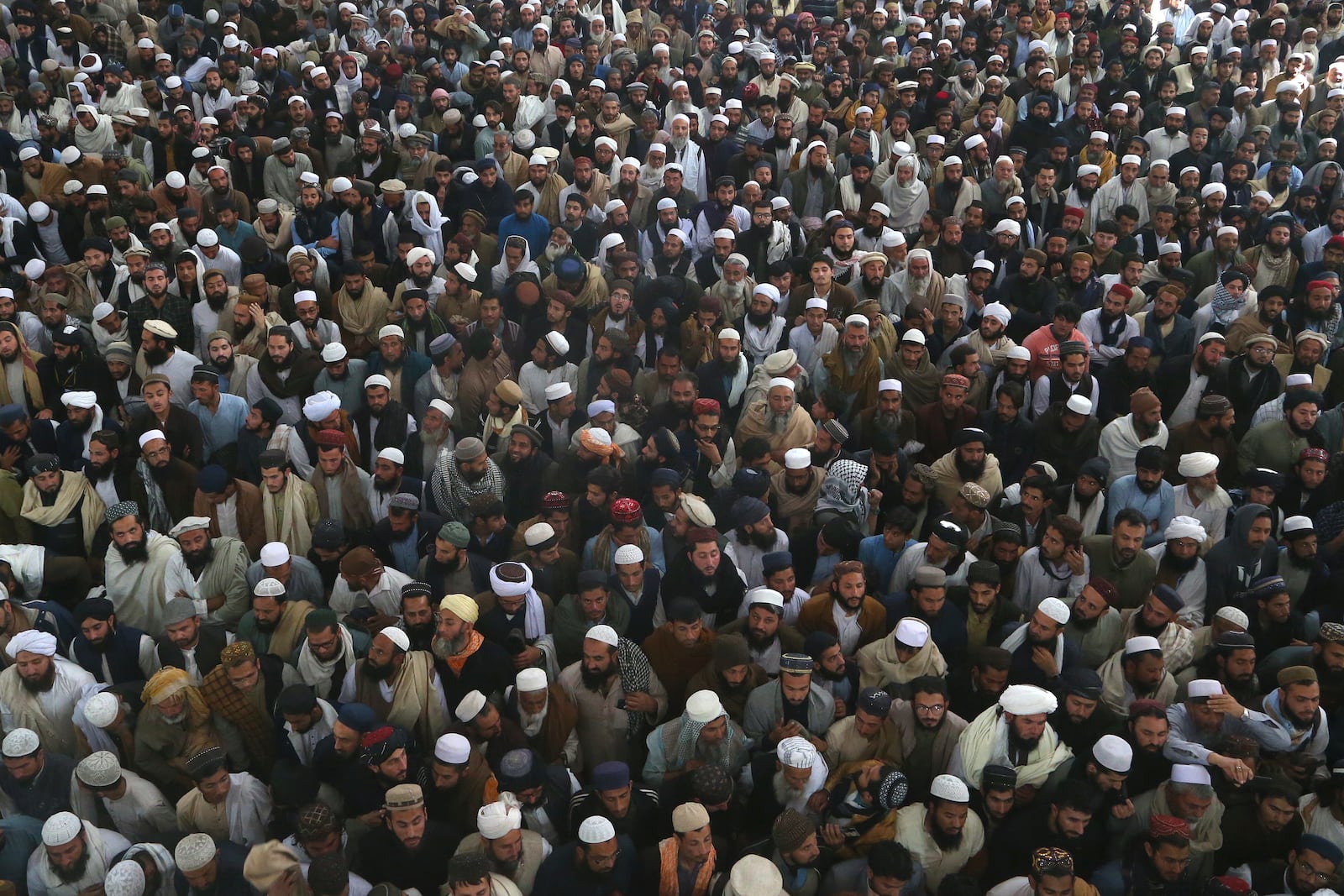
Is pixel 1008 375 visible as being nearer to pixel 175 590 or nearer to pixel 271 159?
pixel 175 590

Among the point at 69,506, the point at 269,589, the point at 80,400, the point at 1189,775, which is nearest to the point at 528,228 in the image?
the point at 80,400

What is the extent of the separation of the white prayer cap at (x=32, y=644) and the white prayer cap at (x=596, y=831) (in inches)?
110

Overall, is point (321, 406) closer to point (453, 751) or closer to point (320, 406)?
point (320, 406)

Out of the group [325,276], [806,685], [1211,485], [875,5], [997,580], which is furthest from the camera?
[875,5]

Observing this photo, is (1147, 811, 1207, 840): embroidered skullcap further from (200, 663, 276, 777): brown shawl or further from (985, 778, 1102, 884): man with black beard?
(200, 663, 276, 777): brown shawl

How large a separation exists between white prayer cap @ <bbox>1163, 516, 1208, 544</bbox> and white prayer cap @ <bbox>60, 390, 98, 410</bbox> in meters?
6.57

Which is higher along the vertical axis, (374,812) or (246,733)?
(374,812)

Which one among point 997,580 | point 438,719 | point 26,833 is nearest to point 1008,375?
point 997,580

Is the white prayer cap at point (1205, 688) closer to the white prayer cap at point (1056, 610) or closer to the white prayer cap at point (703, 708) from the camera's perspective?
the white prayer cap at point (1056, 610)

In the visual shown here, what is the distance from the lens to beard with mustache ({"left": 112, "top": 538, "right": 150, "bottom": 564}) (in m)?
5.84

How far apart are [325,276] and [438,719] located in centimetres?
472

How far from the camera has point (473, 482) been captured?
6473 mm

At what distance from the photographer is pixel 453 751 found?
4.59 m

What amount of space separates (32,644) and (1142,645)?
524cm
